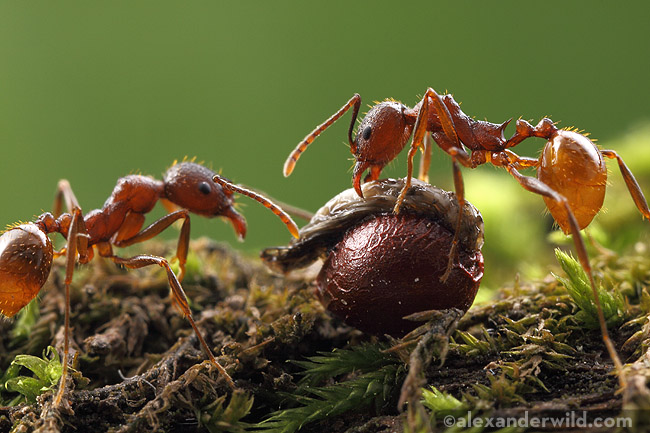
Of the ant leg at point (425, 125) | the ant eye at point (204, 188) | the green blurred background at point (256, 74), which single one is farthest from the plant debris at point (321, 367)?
the green blurred background at point (256, 74)

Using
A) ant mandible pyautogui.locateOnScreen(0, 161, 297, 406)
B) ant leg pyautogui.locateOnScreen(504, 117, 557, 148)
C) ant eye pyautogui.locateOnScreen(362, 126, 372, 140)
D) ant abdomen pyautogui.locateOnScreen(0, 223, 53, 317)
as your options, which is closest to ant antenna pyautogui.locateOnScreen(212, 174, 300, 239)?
ant mandible pyautogui.locateOnScreen(0, 161, 297, 406)

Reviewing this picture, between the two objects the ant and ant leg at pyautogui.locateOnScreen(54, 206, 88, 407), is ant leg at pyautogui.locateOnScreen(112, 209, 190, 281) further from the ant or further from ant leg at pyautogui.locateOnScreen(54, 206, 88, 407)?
the ant

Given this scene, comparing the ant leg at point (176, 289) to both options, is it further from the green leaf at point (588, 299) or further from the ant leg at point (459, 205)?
the green leaf at point (588, 299)

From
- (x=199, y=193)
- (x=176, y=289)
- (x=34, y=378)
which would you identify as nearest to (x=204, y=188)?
(x=199, y=193)

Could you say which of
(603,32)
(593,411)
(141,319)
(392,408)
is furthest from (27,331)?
(603,32)

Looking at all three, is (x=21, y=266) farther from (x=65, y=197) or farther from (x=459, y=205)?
(x=459, y=205)
